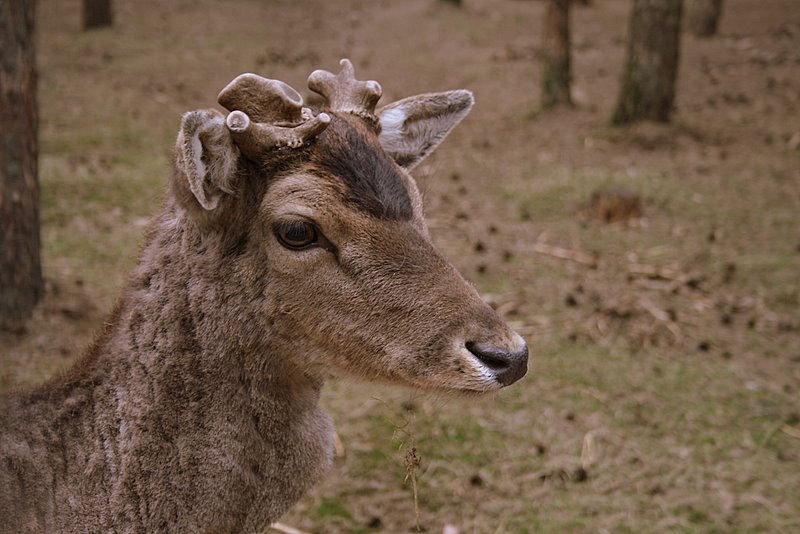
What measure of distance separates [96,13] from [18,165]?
13869 millimetres

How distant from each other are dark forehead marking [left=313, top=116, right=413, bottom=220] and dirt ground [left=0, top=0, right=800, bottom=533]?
0.85 metres

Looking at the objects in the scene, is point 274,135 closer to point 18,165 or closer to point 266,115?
point 266,115

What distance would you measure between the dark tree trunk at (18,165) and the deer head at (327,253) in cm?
324

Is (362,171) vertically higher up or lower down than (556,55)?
higher up

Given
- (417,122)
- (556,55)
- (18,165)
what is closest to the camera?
(417,122)

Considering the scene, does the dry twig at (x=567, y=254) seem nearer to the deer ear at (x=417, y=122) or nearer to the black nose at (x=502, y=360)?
the deer ear at (x=417, y=122)

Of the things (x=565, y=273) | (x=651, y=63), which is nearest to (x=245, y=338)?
(x=565, y=273)

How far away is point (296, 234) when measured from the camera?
118 inches

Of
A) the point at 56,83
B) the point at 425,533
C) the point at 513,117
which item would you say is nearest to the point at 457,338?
the point at 425,533

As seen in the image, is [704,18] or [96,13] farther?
[96,13]

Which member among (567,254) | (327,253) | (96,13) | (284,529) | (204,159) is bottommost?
(567,254)

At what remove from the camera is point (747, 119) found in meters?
12.4

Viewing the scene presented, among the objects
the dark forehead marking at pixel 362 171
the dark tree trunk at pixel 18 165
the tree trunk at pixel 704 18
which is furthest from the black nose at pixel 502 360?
the tree trunk at pixel 704 18

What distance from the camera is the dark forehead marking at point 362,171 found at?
3027 millimetres
